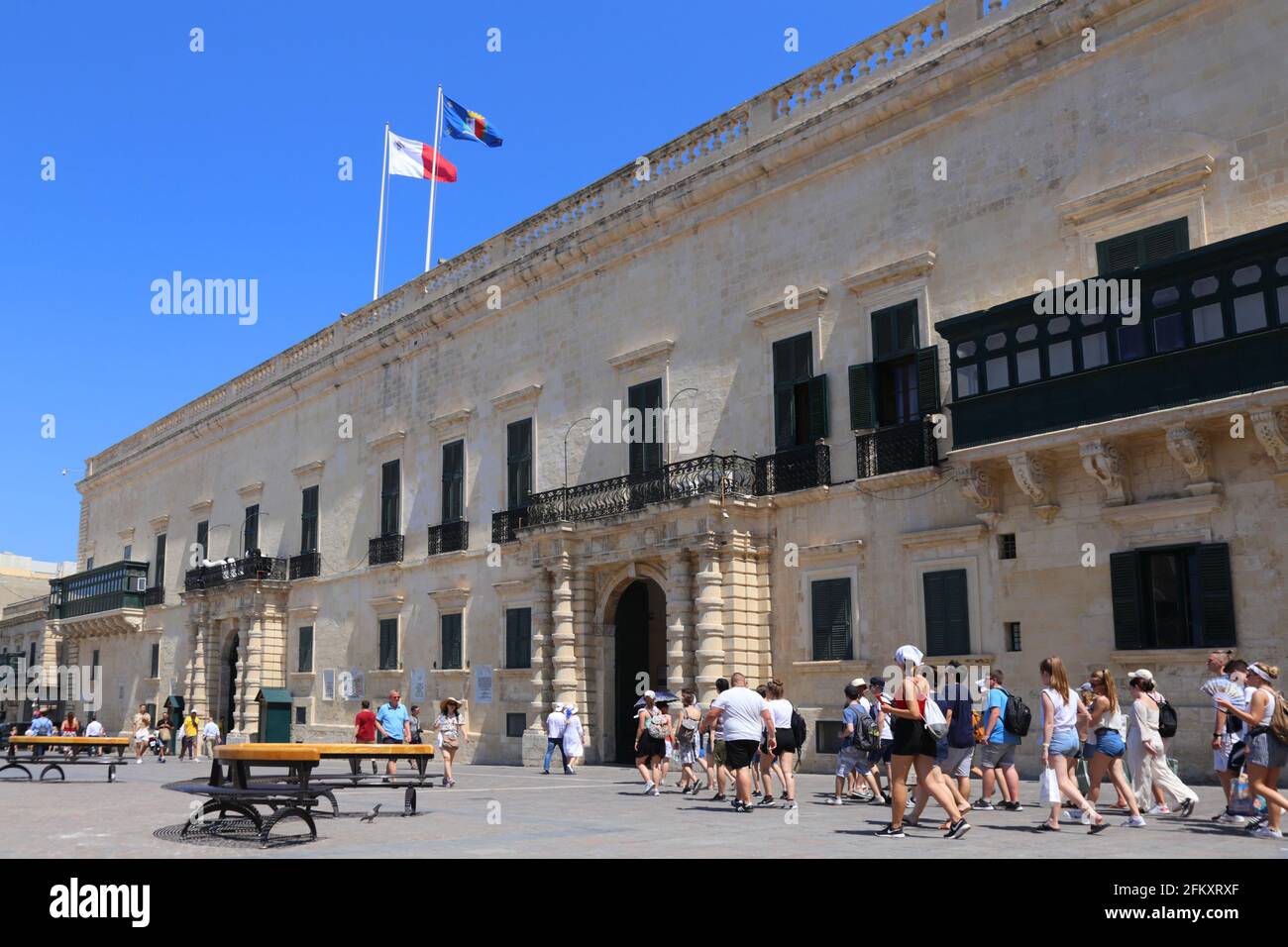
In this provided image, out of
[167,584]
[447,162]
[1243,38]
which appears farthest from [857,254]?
[167,584]

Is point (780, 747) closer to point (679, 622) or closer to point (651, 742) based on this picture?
point (651, 742)

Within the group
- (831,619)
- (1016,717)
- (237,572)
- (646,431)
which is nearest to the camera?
(1016,717)

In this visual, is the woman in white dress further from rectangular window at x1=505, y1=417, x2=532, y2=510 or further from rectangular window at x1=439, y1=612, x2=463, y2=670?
rectangular window at x1=439, y1=612, x2=463, y2=670

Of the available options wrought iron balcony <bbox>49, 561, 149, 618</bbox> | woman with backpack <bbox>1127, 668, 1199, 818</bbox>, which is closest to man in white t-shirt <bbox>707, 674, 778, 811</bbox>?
woman with backpack <bbox>1127, 668, 1199, 818</bbox>

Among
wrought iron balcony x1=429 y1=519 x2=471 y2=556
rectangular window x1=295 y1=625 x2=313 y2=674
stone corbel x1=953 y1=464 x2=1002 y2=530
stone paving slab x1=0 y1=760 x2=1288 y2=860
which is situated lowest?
stone paving slab x1=0 y1=760 x2=1288 y2=860

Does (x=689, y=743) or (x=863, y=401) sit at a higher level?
(x=863, y=401)

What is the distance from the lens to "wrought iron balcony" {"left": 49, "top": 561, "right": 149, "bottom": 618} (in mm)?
41406

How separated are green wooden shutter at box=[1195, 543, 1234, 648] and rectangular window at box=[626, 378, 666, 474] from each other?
395 inches

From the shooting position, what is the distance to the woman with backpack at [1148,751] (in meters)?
11.9

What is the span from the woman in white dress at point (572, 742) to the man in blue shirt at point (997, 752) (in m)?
8.74

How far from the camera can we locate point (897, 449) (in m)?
18.0

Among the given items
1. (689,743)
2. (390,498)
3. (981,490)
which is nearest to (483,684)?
(390,498)

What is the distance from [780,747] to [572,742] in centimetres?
720
